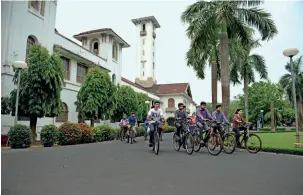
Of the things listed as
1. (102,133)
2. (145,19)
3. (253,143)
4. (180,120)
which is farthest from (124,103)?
(145,19)

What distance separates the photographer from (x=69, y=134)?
46.6 feet

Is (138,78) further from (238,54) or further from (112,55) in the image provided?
(238,54)

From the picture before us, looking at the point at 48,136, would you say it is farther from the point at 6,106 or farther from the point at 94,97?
the point at 94,97

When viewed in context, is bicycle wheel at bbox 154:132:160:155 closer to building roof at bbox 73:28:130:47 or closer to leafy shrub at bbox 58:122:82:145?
leafy shrub at bbox 58:122:82:145

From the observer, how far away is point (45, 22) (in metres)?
18.6

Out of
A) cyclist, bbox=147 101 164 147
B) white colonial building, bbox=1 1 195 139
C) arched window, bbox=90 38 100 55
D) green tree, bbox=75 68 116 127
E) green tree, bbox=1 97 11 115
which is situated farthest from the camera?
arched window, bbox=90 38 100 55

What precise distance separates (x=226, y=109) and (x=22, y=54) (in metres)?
13.1

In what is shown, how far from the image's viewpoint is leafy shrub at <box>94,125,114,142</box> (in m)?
17.4

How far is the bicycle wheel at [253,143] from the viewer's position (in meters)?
10.0

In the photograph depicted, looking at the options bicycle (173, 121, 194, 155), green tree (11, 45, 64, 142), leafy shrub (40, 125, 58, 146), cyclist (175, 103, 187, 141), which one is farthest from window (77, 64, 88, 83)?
bicycle (173, 121, 194, 155)

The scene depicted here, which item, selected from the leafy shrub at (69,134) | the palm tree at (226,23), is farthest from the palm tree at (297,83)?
the leafy shrub at (69,134)

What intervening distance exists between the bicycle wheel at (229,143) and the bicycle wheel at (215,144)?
59 cm

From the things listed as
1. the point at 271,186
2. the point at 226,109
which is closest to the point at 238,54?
the point at 226,109

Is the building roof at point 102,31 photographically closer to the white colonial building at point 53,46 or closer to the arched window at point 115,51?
the white colonial building at point 53,46
